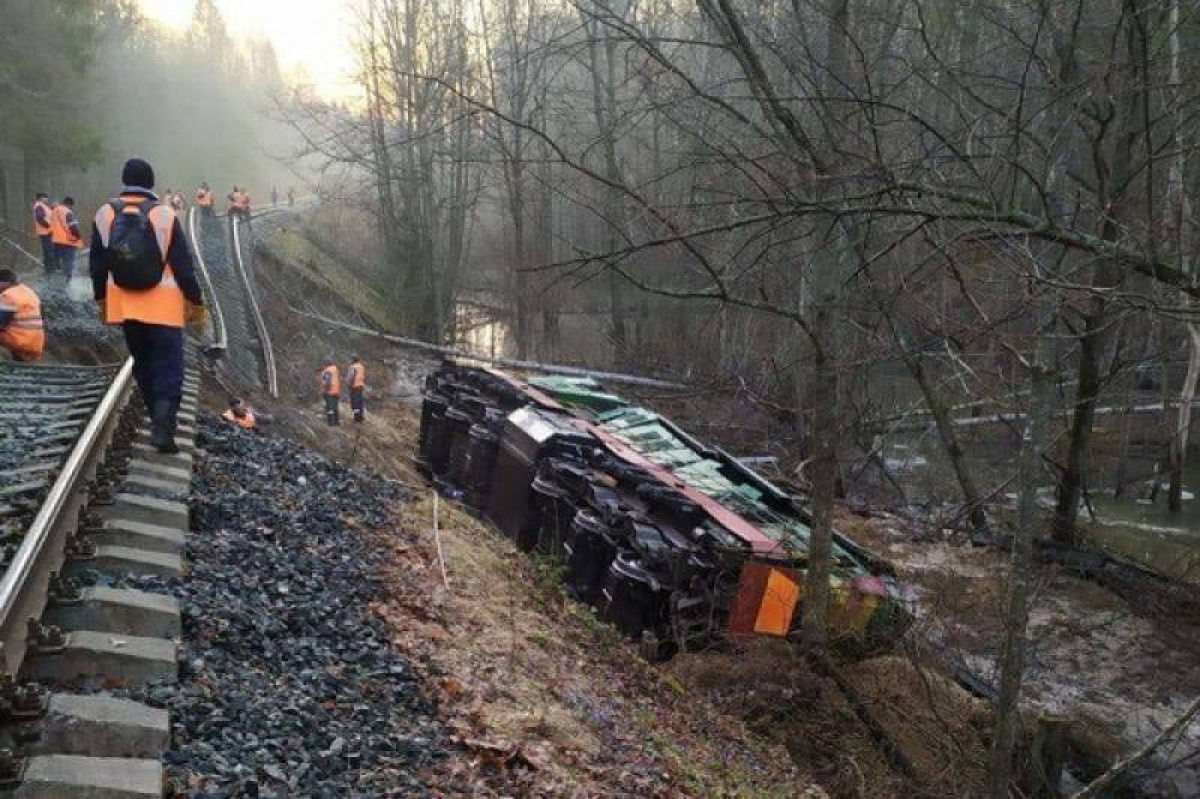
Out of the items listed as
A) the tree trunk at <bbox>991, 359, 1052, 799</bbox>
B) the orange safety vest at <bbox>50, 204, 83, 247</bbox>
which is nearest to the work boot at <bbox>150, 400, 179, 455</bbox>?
the tree trunk at <bbox>991, 359, 1052, 799</bbox>

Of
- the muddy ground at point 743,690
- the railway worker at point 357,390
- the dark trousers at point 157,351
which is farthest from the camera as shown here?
the railway worker at point 357,390

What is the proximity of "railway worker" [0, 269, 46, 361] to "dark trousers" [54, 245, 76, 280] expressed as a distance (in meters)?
9.79

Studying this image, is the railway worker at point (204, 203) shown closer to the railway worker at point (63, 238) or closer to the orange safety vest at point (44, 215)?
the orange safety vest at point (44, 215)

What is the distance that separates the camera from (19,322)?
916cm

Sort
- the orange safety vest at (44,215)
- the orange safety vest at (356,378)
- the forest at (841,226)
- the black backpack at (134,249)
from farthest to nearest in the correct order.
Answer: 1. the orange safety vest at (356,378)
2. the orange safety vest at (44,215)
3. the black backpack at (134,249)
4. the forest at (841,226)

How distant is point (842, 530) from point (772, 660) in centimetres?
742

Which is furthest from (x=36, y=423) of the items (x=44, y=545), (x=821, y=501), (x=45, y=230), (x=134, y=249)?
(x=45, y=230)

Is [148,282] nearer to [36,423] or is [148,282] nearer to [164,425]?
[164,425]

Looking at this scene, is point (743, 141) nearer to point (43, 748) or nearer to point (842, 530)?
point (43, 748)

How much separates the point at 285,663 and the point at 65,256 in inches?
672

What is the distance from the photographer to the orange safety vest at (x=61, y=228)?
17.9 metres

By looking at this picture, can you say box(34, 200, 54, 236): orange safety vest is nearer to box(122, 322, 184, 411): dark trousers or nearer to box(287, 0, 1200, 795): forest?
box(287, 0, 1200, 795): forest

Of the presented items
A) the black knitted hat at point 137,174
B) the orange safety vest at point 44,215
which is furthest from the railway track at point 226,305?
the black knitted hat at point 137,174

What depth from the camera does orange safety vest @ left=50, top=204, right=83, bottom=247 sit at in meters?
17.9
